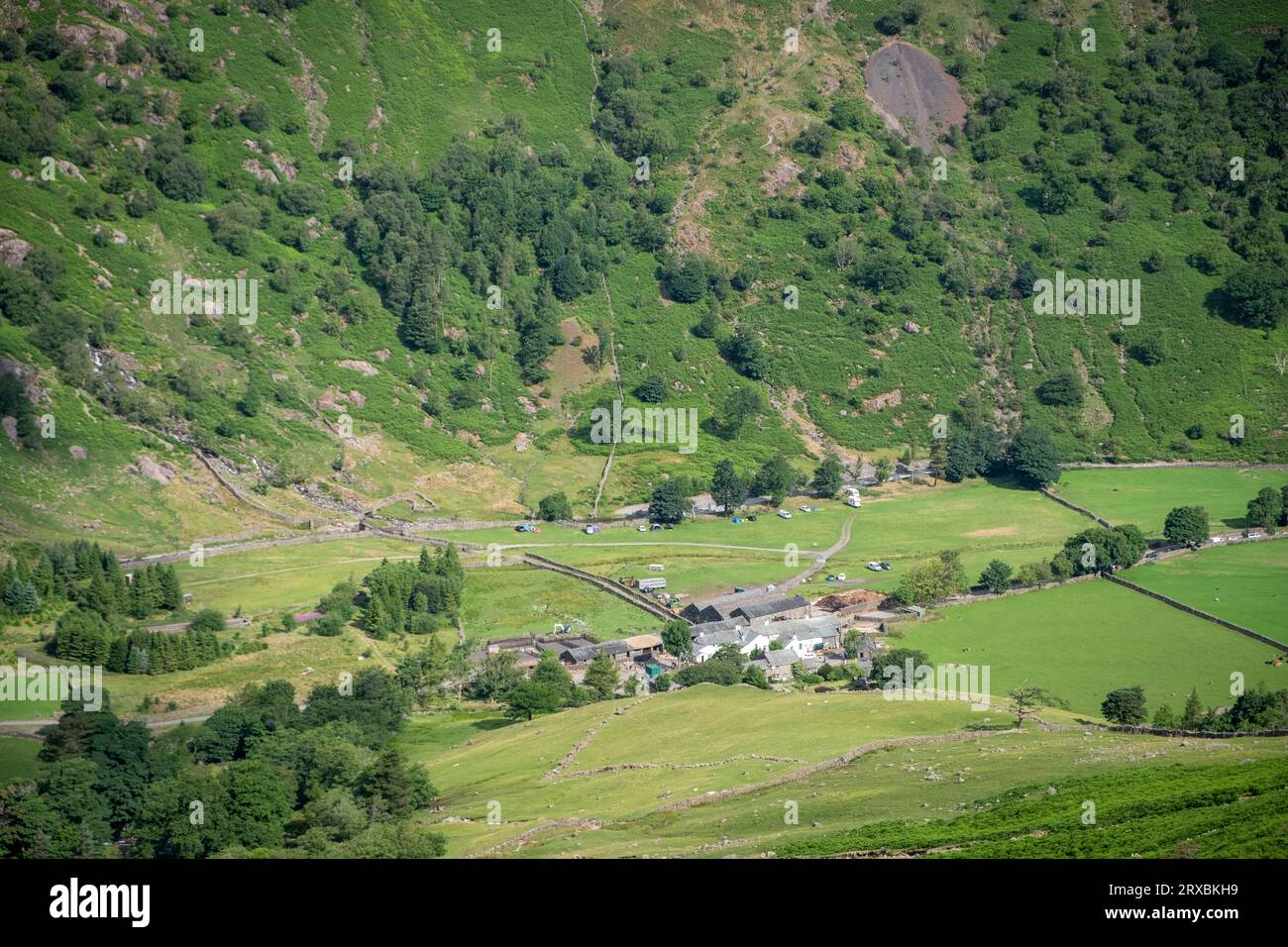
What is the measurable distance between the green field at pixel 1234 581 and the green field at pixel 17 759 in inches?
3587

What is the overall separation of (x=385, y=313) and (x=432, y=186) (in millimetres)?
23328

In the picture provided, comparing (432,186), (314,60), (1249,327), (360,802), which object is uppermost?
(314,60)

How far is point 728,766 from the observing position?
78938mm

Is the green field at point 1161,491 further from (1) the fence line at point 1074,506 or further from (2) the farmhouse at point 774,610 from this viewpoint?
(2) the farmhouse at point 774,610

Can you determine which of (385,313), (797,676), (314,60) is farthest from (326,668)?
(314,60)

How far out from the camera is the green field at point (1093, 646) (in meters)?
98.7

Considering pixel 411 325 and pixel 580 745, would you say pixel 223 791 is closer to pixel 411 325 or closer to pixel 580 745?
pixel 580 745

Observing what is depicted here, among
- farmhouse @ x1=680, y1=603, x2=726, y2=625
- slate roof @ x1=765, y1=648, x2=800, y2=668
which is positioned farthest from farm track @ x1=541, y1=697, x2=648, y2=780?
farmhouse @ x1=680, y1=603, x2=726, y2=625

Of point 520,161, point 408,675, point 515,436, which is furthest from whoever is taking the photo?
point 520,161

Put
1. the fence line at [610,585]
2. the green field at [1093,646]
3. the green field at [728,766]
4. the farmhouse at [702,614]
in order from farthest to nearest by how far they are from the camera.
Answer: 1. the fence line at [610,585]
2. the farmhouse at [702,614]
3. the green field at [1093,646]
4. the green field at [728,766]

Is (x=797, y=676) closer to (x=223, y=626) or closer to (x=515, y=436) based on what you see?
(x=223, y=626)

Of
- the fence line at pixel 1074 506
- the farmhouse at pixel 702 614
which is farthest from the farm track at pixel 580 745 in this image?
the fence line at pixel 1074 506

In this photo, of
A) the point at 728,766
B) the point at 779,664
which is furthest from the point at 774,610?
the point at 728,766

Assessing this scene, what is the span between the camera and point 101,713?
87.8 meters
